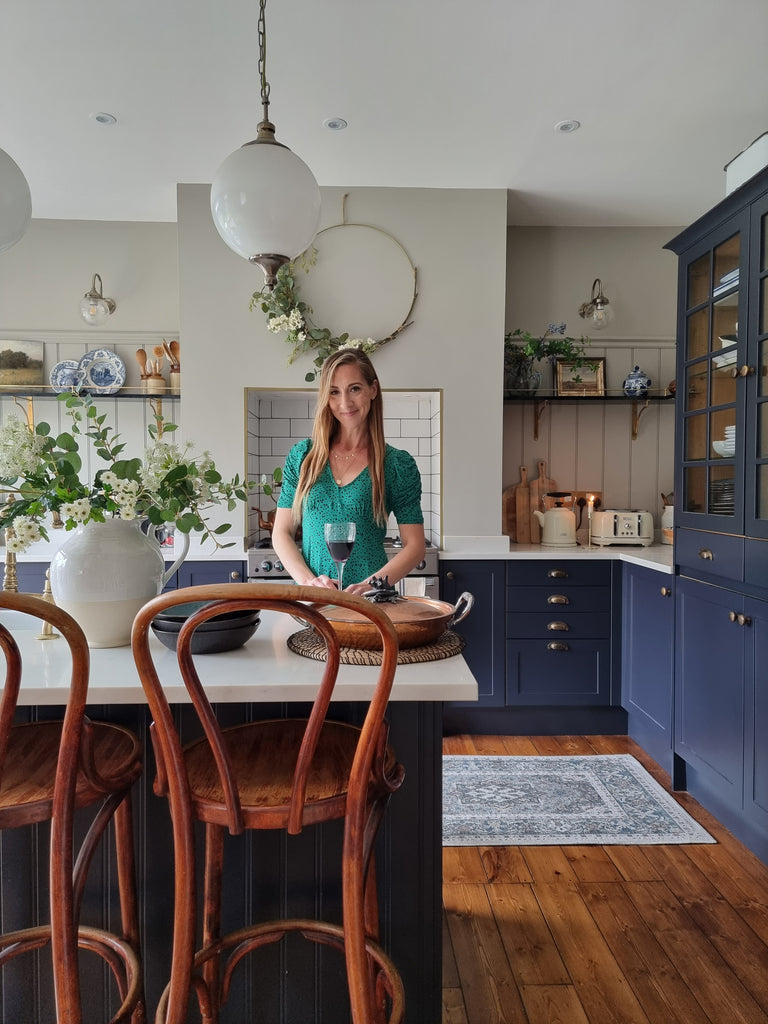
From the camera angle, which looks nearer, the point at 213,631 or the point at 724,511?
the point at 213,631

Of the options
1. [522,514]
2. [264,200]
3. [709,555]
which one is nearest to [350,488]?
[264,200]

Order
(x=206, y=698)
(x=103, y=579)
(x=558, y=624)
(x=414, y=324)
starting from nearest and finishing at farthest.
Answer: (x=206, y=698) → (x=103, y=579) → (x=558, y=624) → (x=414, y=324)

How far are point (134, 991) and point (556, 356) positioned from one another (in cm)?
345

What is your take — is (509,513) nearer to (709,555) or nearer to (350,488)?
(709,555)

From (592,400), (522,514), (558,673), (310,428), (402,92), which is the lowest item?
(558,673)

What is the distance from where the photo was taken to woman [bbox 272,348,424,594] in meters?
2.08

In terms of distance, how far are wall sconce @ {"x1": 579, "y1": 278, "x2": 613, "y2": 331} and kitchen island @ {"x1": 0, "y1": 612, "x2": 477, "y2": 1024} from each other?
3.07 metres

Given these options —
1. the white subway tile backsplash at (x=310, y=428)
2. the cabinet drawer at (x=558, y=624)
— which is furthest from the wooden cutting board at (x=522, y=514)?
the cabinet drawer at (x=558, y=624)

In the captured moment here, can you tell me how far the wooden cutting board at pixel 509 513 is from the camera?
3.84m

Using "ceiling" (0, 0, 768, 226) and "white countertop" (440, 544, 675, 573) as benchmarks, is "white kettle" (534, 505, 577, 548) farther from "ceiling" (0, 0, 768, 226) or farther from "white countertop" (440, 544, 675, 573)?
"ceiling" (0, 0, 768, 226)

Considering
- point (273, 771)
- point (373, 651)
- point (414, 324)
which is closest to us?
→ point (273, 771)

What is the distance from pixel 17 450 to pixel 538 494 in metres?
3.03

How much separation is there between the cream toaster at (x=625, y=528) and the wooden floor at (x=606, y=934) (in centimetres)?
152

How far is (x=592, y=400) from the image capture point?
148 inches
